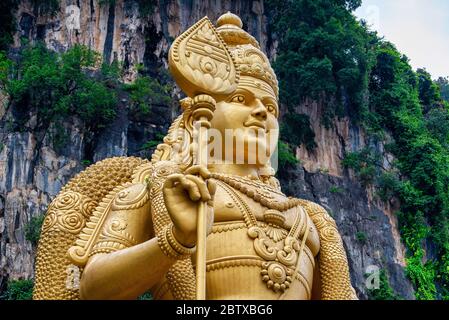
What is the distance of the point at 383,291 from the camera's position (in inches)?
671

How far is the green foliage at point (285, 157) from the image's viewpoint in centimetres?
1900

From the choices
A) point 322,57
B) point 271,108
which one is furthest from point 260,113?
point 322,57

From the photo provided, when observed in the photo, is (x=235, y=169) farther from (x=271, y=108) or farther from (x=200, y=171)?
(x=200, y=171)

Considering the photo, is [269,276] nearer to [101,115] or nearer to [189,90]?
[189,90]

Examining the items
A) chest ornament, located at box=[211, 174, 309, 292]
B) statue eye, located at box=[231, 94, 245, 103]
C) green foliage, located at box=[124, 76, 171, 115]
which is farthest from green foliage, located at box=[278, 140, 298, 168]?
chest ornament, located at box=[211, 174, 309, 292]

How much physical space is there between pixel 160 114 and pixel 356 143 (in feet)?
20.4

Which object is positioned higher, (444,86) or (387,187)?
(444,86)

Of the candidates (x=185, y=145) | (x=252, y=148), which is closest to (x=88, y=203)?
(x=185, y=145)

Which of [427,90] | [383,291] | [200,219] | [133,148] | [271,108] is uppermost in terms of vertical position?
[427,90]

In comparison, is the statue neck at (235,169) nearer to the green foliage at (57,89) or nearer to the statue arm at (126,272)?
the statue arm at (126,272)

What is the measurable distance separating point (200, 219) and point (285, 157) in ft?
54.8

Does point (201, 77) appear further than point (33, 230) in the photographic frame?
No

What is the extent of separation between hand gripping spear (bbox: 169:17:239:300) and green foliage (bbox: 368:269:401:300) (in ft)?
47.9

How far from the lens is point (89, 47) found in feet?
65.5
